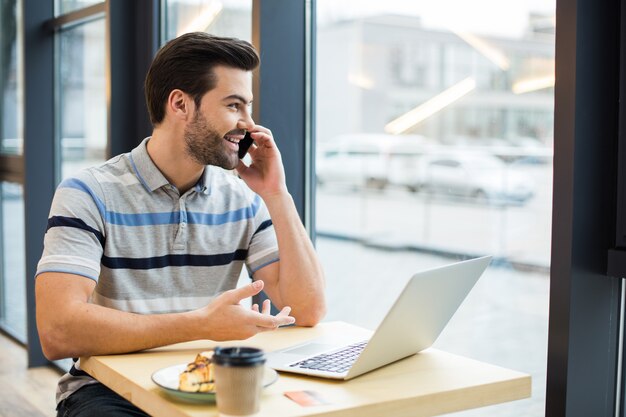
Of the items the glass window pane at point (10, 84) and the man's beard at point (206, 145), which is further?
the glass window pane at point (10, 84)

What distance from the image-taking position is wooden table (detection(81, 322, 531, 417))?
1211mm

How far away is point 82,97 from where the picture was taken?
382 cm

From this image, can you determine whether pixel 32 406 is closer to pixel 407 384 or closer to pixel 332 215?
pixel 332 215

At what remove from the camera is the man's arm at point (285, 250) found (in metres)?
1.85

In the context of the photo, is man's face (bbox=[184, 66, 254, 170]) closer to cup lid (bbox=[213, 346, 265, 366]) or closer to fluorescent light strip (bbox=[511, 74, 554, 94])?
fluorescent light strip (bbox=[511, 74, 554, 94])

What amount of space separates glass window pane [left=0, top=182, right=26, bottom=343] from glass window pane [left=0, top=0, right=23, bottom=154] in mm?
253

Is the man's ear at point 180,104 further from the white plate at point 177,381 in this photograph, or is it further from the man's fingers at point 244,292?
Result: the white plate at point 177,381

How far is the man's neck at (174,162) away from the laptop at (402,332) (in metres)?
0.54

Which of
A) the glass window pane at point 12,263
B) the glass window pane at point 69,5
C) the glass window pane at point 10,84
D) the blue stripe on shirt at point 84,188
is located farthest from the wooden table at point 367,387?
the glass window pane at point 10,84

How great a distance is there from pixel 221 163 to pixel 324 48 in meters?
0.75

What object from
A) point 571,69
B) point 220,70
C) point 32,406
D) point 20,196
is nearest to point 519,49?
point 571,69

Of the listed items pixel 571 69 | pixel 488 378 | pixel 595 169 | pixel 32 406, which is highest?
pixel 571 69

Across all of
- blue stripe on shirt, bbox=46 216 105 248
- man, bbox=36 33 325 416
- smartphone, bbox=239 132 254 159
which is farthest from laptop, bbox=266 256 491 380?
smartphone, bbox=239 132 254 159

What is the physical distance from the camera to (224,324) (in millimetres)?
1496
